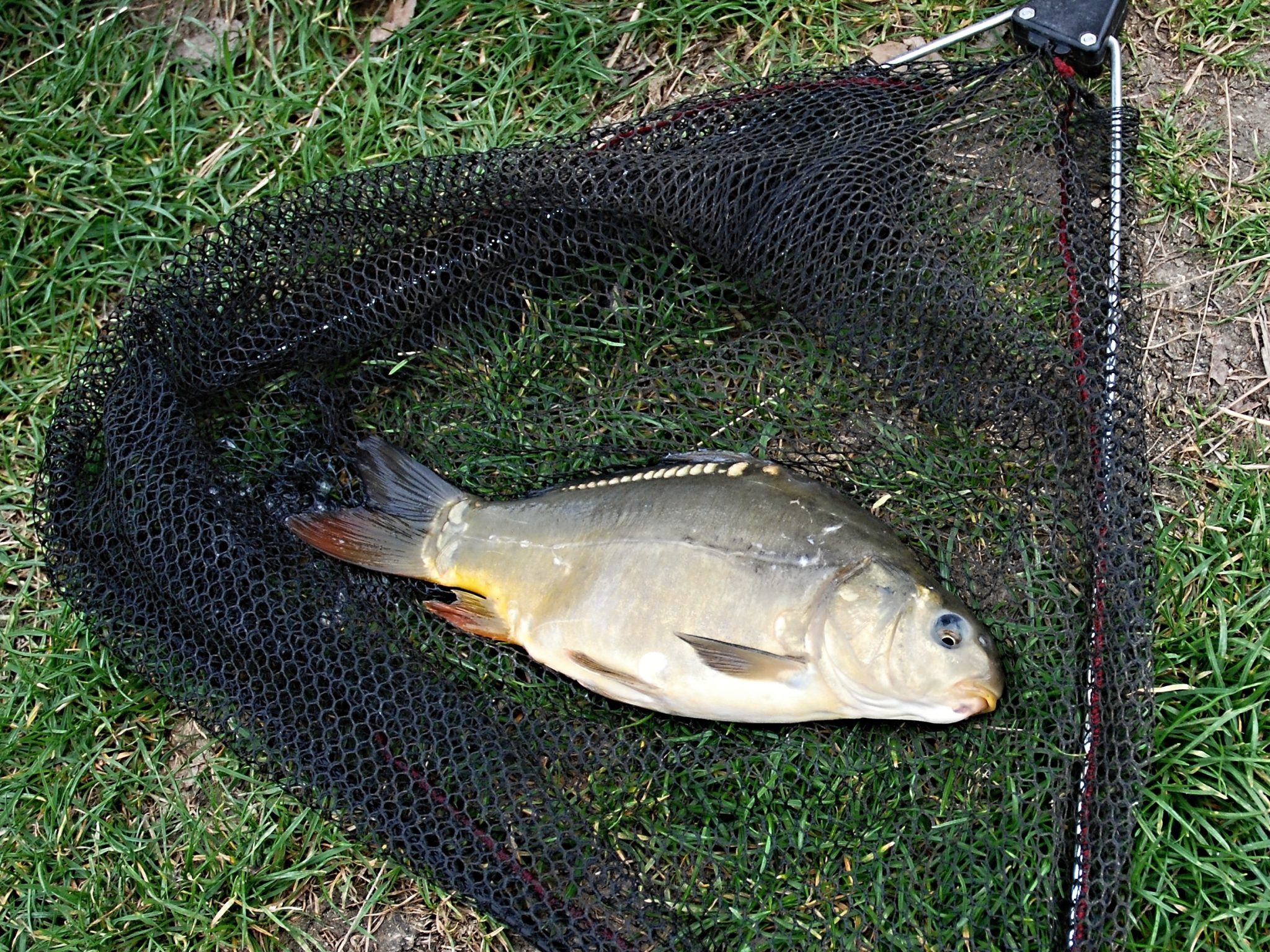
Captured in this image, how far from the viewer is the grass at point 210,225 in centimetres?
260

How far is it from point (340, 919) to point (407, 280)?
1649 mm

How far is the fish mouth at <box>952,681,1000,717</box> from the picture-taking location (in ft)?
7.72

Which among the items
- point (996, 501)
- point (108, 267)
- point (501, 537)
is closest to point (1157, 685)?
point (996, 501)

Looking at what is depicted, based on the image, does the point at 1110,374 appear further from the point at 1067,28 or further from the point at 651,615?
the point at 651,615

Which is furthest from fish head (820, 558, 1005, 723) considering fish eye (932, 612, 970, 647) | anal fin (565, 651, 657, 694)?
anal fin (565, 651, 657, 694)

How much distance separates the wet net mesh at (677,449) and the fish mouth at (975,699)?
121mm

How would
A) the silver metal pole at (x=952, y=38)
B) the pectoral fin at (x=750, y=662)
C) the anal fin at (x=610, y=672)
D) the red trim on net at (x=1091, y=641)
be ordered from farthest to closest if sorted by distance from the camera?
the silver metal pole at (x=952, y=38)
the anal fin at (x=610, y=672)
the pectoral fin at (x=750, y=662)
the red trim on net at (x=1091, y=641)

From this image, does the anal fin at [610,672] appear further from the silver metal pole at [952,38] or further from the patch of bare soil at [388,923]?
the silver metal pole at [952,38]

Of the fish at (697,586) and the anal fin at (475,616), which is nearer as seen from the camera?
the fish at (697,586)

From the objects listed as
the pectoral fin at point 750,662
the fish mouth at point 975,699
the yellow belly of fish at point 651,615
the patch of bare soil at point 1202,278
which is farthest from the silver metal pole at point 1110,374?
the pectoral fin at point 750,662

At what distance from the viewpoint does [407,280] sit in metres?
2.87

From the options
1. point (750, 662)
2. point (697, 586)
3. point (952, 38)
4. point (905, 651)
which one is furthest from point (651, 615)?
point (952, 38)

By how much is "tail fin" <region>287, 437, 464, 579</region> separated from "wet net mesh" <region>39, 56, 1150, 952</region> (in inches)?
3.7

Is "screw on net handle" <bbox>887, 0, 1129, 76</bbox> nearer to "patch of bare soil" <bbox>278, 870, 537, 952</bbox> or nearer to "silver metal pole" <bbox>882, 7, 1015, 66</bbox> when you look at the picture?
"silver metal pole" <bbox>882, 7, 1015, 66</bbox>
